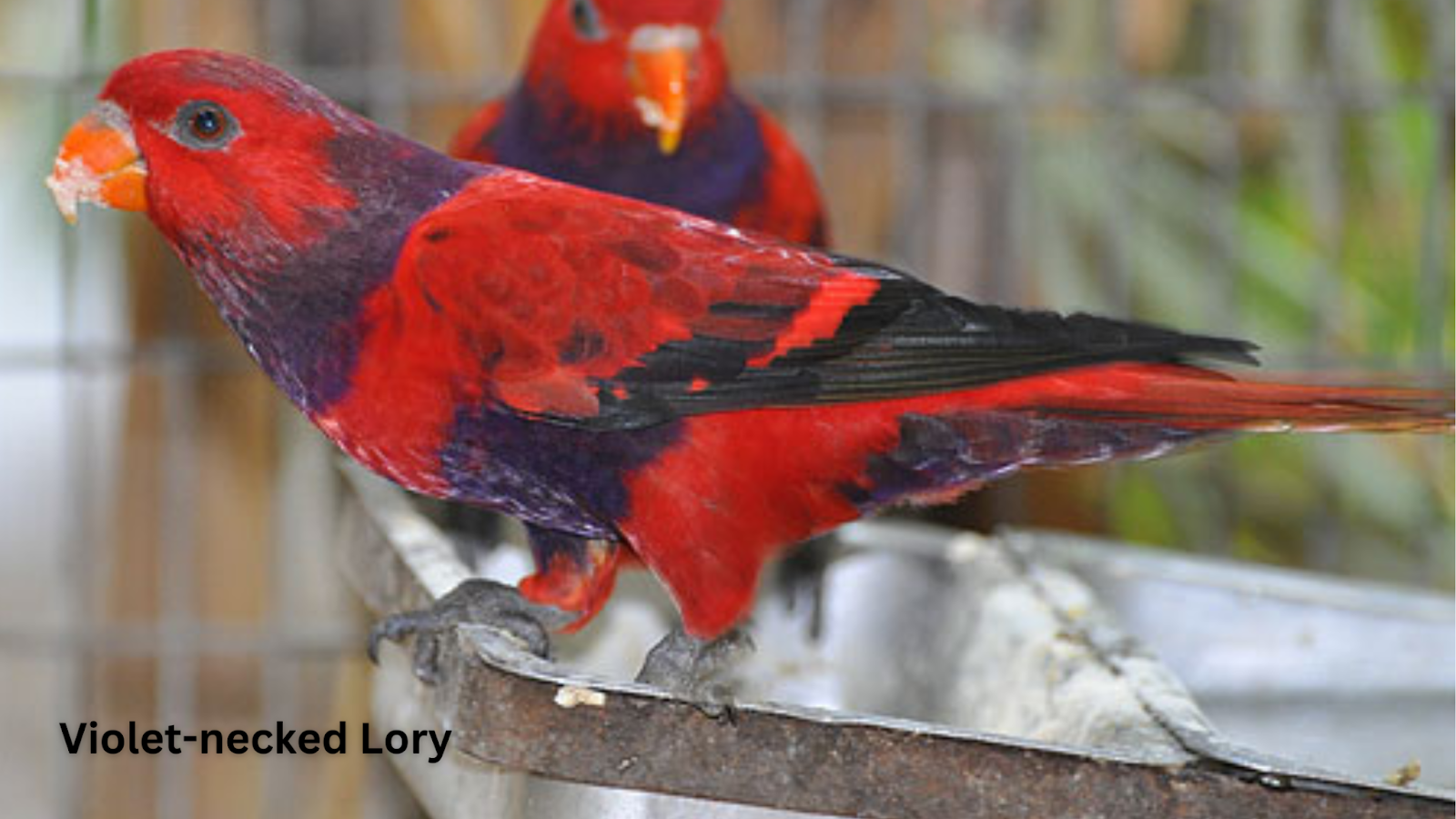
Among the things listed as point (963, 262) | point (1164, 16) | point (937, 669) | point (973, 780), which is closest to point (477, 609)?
point (973, 780)

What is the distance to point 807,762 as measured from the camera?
1312mm

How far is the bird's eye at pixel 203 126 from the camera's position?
1.40 metres

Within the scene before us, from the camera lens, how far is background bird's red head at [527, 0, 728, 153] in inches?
84.7

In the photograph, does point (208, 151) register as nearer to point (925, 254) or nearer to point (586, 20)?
point (586, 20)

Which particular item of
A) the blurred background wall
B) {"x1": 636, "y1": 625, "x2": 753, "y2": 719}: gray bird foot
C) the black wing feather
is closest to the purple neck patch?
the black wing feather

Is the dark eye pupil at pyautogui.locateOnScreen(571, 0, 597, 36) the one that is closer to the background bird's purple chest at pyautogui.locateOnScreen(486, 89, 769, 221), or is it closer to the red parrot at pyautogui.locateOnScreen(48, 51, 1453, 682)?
the background bird's purple chest at pyautogui.locateOnScreen(486, 89, 769, 221)

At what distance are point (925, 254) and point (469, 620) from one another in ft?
5.81

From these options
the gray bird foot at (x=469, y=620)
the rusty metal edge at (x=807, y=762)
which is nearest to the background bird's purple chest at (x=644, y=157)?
the gray bird foot at (x=469, y=620)

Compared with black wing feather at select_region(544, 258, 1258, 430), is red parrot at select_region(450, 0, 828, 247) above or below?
above

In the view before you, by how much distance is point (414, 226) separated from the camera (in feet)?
4.77

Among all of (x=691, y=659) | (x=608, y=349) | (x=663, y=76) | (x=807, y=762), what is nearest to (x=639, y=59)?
(x=663, y=76)

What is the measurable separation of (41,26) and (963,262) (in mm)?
1558

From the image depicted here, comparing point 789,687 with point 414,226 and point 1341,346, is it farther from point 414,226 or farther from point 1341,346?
point 1341,346

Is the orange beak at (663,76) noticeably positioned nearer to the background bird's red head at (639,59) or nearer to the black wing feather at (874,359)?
the background bird's red head at (639,59)
